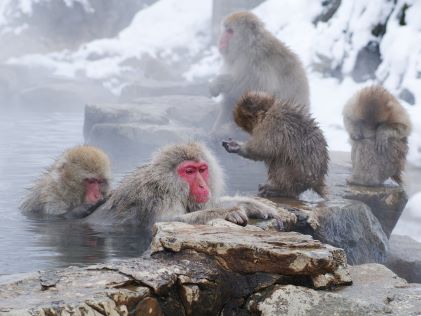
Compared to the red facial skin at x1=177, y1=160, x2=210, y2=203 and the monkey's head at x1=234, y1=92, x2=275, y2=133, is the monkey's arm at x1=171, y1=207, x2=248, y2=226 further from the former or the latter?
the monkey's head at x1=234, y1=92, x2=275, y2=133

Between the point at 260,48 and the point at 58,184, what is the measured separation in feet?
11.5

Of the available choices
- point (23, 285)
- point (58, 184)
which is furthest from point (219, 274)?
point (58, 184)

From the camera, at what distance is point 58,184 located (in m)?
5.00

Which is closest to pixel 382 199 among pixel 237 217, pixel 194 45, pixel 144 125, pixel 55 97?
pixel 237 217

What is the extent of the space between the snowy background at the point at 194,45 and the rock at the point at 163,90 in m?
0.61

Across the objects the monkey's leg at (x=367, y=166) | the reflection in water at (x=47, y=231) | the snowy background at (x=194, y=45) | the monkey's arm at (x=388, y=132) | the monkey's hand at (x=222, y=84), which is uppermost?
the snowy background at (x=194, y=45)

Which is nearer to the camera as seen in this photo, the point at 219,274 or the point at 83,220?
the point at 219,274

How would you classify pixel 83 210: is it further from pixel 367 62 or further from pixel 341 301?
pixel 367 62

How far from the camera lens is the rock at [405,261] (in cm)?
517

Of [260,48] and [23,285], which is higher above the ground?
[260,48]

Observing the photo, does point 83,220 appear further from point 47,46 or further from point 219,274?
point 47,46

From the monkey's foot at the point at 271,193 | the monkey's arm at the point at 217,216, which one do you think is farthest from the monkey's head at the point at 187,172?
the monkey's foot at the point at 271,193

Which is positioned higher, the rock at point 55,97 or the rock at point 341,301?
the rock at point 55,97

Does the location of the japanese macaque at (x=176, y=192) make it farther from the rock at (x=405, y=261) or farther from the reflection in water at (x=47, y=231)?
the rock at (x=405, y=261)
